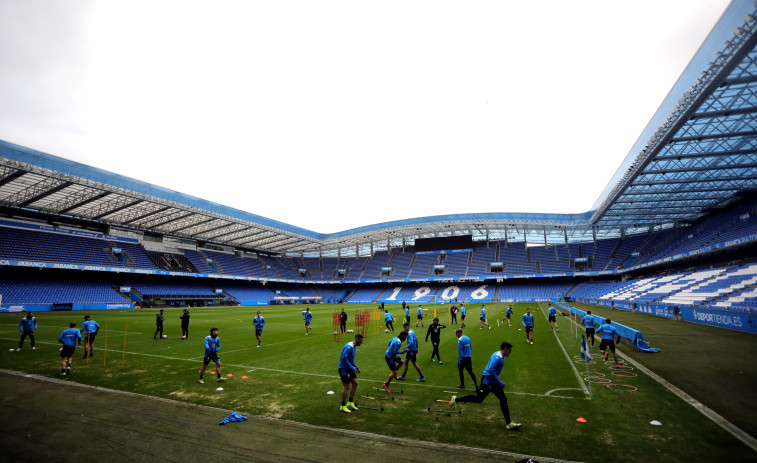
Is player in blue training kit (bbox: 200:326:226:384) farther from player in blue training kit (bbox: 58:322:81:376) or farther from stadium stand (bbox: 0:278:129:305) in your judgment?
stadium stand (bbox: 0:278:129:305)

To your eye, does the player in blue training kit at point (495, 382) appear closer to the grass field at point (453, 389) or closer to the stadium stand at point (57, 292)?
the grass field at point (453, 389)

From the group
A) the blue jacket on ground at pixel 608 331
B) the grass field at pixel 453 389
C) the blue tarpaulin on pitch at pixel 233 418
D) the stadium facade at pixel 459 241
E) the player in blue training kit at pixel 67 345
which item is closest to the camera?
the grass field at pixel 453 389

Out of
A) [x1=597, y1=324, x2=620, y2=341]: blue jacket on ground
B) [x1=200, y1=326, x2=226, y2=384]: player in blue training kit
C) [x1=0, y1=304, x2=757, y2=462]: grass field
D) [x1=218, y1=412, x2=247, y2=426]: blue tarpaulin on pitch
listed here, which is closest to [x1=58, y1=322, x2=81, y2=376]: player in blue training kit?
[x1=0, y1=304, x2=757, y2=462]: grass field

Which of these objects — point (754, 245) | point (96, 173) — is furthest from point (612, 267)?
point (96, 173)

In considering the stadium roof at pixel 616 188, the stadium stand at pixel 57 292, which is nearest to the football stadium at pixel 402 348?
the stadium roof at pixel 616 188

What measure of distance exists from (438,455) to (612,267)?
71.1 m

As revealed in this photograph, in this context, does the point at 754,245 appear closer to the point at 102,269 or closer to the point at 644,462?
Result: the point at 644,462

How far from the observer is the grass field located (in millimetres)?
6570

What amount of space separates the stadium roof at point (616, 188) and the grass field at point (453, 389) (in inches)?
555

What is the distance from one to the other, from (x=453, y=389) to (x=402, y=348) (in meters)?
6.82

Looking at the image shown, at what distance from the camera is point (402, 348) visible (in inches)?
666

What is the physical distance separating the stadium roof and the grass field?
46.2 feet

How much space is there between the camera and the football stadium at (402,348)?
6785 millimetres

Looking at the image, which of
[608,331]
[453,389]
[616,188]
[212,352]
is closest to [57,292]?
[212,352]
